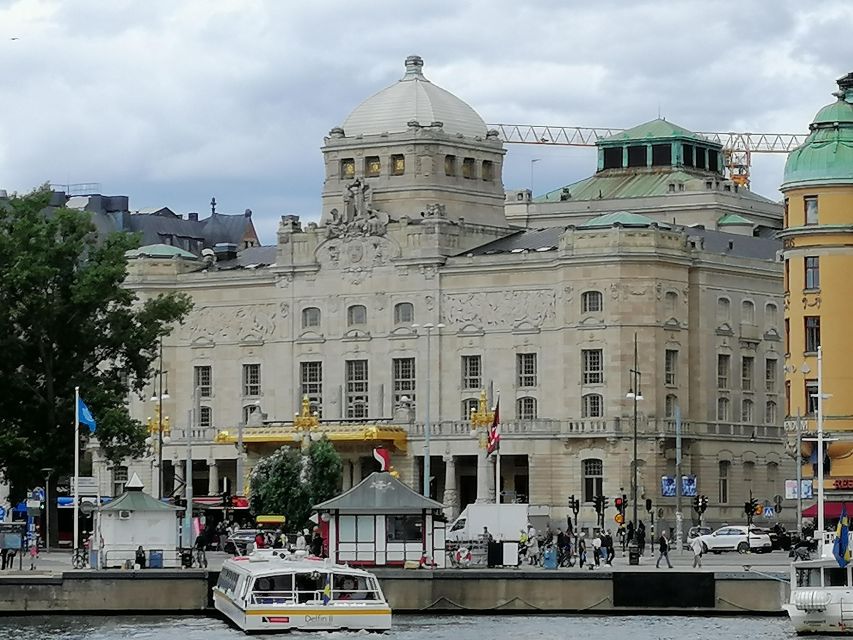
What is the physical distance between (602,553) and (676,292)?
167 ft

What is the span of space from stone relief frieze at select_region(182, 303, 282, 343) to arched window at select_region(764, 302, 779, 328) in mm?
31155

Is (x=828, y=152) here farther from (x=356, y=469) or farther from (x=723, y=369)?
(x=356, y=469)

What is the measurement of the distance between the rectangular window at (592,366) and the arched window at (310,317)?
20.9 m

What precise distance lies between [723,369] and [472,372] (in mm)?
15849

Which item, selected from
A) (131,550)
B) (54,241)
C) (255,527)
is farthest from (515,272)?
(131,550)

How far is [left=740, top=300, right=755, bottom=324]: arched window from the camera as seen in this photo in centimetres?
18512

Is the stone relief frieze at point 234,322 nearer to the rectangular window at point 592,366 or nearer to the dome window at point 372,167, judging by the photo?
the dome window at point 372,167

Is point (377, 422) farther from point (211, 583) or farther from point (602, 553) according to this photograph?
point (211, 583)

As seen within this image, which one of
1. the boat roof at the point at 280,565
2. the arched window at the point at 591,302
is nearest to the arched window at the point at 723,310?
the arched window at the point at 591,302

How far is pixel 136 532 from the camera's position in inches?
4496

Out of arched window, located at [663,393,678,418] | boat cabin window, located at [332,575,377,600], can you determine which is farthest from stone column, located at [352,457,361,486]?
boat cabin window, located at [332,575,377,600]

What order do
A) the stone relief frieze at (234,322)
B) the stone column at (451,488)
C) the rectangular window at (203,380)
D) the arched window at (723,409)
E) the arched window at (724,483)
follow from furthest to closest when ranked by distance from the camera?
the rectangular window at (203,380) → the stone relief frieze at (234,322) → the arched window at (723,409) → the arched window at (724,483) → the stone column at (451,488)

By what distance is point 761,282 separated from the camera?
18688cm

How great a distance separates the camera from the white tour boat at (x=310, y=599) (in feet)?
324
